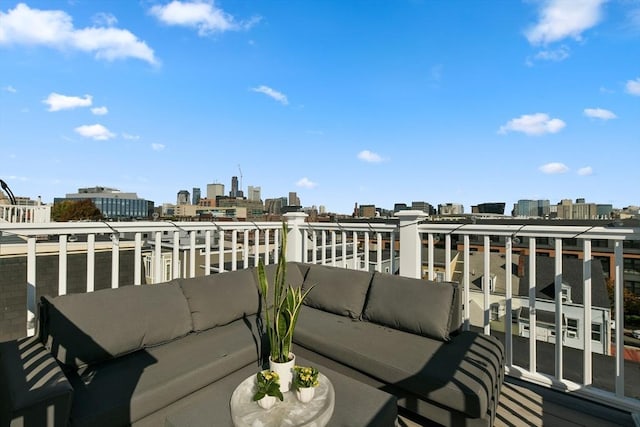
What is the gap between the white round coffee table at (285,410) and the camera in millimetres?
1185

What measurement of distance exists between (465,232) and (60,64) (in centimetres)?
767

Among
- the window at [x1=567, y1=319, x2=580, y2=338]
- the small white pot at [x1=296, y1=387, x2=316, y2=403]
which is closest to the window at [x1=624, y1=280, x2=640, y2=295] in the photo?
the window at [x1=567, y1=319, x2=580, y2=338]

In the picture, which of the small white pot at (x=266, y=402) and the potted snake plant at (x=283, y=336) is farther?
the potted snake plant at (x=283, y=336)

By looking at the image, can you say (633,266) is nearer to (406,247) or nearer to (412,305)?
(406,247)

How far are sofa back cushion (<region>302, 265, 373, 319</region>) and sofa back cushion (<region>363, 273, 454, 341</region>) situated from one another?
0.36ft

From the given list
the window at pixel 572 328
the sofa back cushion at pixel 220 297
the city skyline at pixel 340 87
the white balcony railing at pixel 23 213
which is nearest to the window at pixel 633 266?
the city skyline at pixel 340 87

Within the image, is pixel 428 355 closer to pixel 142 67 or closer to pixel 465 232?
pixel 465 232

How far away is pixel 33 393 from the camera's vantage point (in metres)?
1.22

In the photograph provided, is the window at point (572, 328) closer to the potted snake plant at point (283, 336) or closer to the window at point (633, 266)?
the potted snake plant at point (283, 336)

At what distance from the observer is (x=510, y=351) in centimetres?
243

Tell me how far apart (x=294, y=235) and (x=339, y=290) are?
4.88ft

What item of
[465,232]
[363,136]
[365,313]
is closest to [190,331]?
[365,313]

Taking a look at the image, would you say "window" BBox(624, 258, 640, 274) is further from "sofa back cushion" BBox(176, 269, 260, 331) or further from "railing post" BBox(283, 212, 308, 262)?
"sofa back cushion" BBox(176, 269, 260, 331)

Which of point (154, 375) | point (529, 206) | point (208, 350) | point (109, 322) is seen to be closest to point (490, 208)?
point (529, 206)
